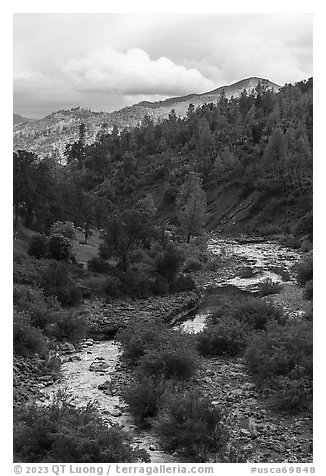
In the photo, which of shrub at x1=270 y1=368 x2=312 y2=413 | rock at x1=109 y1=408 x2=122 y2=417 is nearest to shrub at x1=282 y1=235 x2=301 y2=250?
shrub at x1=270 y1=368 x2=312 y2=413

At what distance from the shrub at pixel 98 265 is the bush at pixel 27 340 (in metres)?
8.48

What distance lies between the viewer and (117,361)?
15.7 metres

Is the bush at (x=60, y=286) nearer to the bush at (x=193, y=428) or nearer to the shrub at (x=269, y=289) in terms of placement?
the shrub at (x=269, y=289)

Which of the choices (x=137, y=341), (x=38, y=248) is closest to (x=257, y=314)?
(x=137, y=341)

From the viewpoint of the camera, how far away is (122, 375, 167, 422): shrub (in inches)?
459

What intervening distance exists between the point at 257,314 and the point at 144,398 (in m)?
6.49

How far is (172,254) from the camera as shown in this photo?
2492 cm

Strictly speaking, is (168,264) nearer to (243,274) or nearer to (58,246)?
(243,274)

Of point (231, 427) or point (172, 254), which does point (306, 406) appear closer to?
point (231, 427)

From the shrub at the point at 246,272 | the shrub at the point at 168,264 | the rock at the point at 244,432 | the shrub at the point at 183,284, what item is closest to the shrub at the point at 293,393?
the rock at the point at 244,432

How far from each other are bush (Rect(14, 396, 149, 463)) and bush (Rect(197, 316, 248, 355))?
6156 mm

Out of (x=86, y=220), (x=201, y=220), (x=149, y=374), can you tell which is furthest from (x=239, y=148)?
(x=149, y=374)

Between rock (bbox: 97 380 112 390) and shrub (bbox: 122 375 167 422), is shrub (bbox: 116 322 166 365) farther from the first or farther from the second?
shrub (bbox: 122 375 167 422)
